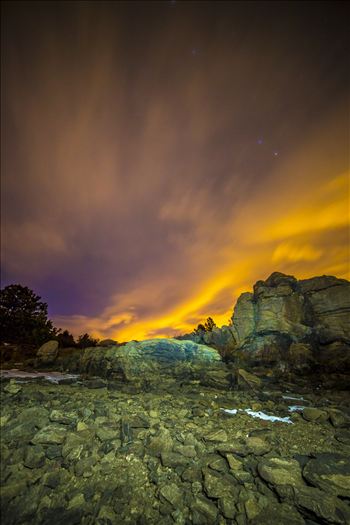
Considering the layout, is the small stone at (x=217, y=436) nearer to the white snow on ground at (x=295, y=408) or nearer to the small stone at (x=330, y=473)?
the small stone at (x=330, y=473)

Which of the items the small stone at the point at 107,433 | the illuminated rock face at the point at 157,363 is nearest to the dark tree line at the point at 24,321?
the illuminated rock face at the point at 157,363

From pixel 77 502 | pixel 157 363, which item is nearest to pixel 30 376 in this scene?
pixel 157 363

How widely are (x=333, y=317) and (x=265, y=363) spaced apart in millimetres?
7617

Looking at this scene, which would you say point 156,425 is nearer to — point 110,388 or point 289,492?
point 289,492

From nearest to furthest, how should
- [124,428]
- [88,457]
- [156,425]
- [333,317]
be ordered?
[88,457]
[124,428]
[156,425]
[333,317]

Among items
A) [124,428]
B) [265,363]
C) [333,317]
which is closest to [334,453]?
[124,428]

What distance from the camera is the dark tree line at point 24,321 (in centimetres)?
2912

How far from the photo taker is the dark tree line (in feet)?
95.6

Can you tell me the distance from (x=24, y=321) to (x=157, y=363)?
65.8ft

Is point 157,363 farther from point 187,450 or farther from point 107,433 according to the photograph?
point 187,450

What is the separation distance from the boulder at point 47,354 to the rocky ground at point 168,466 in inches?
598

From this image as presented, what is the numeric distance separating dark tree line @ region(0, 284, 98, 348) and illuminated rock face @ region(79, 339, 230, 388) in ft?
33.4

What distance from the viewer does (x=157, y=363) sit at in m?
21.1

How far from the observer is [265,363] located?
71.2 ft
